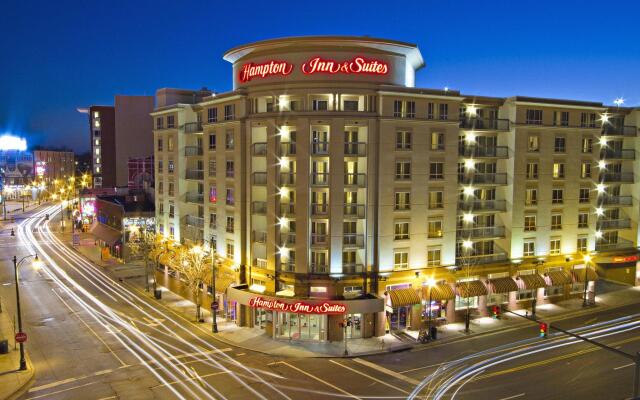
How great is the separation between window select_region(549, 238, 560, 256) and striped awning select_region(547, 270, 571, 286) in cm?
201

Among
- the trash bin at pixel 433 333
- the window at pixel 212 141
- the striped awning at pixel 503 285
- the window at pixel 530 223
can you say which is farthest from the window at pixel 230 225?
the window at pixel 530 223

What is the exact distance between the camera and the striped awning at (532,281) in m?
47.2

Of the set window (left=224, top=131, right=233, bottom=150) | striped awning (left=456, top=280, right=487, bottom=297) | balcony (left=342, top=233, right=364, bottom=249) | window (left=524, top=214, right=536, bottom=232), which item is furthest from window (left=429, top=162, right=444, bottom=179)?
window (left=224, top=131, right=233, bottom=150)

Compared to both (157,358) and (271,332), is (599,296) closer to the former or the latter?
(271,332)

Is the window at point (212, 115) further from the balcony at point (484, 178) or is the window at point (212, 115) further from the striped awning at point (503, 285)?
the striped awning at point (503, 285)

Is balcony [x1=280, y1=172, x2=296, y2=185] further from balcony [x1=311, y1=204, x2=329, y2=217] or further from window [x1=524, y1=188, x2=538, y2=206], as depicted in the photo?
window [x1=524, y1=188, x2=538, y2=206]

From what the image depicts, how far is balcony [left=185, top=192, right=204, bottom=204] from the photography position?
53125 mm

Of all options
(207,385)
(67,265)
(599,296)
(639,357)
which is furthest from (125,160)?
(639,357)

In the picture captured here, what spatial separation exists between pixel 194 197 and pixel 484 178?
30.3m

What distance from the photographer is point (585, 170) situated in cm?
5178

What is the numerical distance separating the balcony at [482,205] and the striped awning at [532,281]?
22.8 ft

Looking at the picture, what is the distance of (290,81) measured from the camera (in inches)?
1585

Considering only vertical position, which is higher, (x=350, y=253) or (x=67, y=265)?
(x=350, y=253)

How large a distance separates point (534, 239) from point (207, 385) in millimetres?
34838
